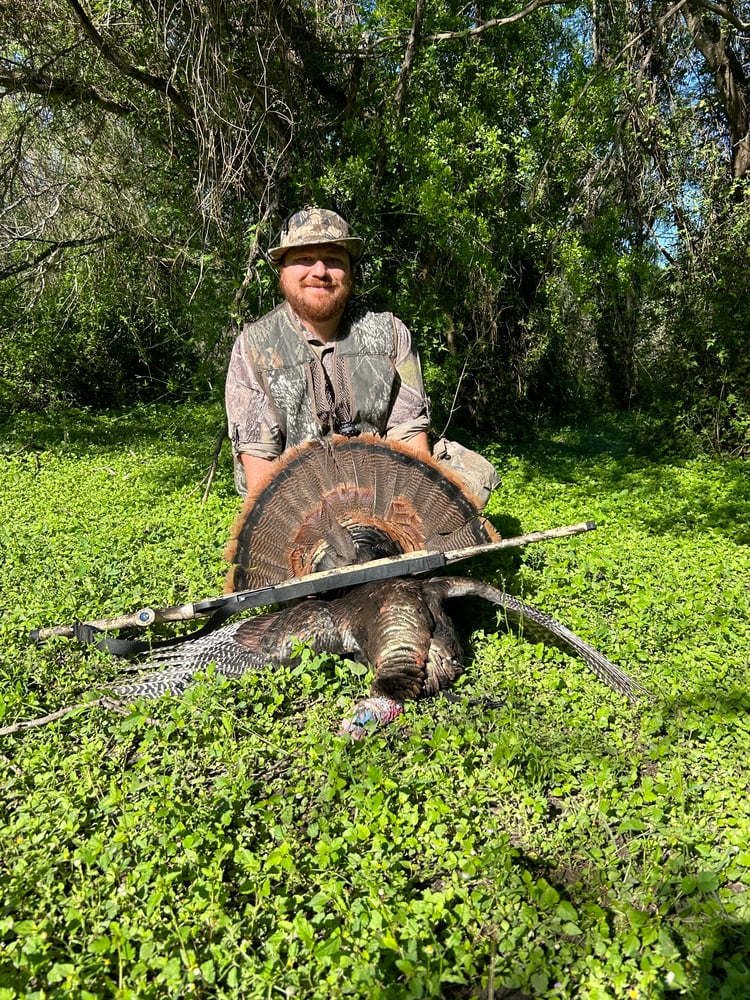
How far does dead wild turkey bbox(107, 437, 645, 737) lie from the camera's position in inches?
123

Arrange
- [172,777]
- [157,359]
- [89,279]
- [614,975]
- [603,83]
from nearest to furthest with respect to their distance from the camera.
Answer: [614,975] → [172,777] → [603,83] → [89,279] → [157,359]

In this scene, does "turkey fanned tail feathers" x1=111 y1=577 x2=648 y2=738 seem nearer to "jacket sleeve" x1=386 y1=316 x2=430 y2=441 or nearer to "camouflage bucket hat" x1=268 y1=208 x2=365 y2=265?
"jacket sleeve" x1=386 y1=316 x2=430 y2=441

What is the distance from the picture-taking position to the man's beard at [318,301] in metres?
4.33

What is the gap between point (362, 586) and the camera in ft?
11.4

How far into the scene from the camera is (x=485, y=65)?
657cm

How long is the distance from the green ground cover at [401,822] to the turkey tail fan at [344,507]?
1.99ft

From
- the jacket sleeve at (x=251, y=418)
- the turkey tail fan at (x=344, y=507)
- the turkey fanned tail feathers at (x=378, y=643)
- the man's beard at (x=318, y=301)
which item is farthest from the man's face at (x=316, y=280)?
the turkey fanned tail feathers at (x=378, y=643)

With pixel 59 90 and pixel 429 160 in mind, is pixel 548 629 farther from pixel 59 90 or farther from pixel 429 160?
pixel 59 90

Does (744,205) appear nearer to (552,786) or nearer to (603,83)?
(603,83)

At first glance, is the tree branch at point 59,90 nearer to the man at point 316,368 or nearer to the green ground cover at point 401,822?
the man at point 316,368

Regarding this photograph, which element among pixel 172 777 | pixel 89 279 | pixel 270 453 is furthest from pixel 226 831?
pixel 89 279

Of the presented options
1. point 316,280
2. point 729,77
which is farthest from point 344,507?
point 729,77

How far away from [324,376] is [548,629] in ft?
6.41

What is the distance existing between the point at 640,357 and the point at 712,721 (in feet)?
30.5
